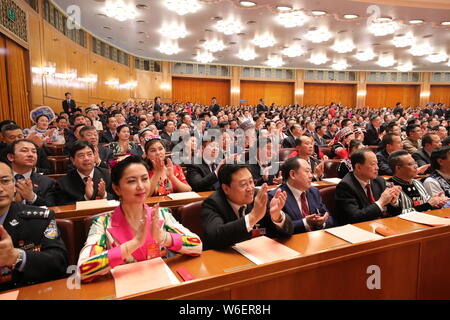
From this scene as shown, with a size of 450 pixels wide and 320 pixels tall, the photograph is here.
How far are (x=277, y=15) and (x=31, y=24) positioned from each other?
5.88 m

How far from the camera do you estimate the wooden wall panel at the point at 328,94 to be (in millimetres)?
20703

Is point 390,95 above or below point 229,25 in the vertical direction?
below

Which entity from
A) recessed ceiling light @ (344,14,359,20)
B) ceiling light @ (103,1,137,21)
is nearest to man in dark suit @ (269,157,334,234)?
ceiling light @ (103,1,137,21)

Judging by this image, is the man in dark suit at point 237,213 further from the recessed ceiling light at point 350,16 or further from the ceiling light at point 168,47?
the ceiling light at point 168,47

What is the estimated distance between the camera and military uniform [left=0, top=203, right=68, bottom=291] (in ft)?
4.32

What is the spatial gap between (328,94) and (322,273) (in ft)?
69.7

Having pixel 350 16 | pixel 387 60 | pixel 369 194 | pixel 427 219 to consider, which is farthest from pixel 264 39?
pixel 427 219

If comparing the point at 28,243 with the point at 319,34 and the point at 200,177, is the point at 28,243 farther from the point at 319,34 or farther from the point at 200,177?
the point at 319,34

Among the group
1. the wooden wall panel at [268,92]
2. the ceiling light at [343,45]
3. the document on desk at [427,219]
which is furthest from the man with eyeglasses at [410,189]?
the wooden wall panel at [268,92]

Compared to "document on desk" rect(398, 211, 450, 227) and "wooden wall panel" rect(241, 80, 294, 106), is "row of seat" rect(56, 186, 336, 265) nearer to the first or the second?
"document on desk" rect(398, 211, 450, 227)

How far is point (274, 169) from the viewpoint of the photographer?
352cm

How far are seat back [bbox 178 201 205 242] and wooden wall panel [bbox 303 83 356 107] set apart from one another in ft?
65.4

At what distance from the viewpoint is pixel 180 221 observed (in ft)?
6.56

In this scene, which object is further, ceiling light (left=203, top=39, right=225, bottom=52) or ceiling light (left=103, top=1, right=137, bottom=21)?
ceiling light (left=203, top=39, right=225, bottom=52)
